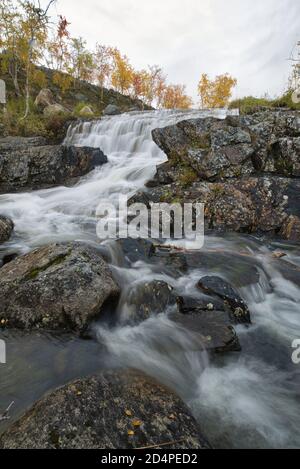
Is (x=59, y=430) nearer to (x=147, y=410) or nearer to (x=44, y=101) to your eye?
(x=147, y=410)

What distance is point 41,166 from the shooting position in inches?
435

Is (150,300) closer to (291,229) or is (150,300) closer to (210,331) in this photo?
(210,331)

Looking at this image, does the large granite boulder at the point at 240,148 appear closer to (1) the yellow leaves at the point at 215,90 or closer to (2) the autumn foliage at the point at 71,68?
(2) the autumn foliage at the point at 71,68

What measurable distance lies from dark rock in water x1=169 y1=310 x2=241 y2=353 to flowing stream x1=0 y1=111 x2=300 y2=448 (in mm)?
81

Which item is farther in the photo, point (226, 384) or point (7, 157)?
point (7, 157)

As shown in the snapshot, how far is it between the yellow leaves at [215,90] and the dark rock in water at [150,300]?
4995 cm

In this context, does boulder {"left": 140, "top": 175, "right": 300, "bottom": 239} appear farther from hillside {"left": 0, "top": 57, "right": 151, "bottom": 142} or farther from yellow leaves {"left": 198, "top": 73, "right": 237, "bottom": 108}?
yellow leaves {"left": 198, "top": 73, "right": 237, "bottom": 108}

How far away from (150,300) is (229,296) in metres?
1.11

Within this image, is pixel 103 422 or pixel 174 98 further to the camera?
pixel 174 98

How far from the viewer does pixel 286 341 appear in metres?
4.17

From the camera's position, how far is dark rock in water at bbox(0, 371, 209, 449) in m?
2.19

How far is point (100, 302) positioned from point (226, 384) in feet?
5.91

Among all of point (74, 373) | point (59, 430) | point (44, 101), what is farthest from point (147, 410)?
point (44, 101)

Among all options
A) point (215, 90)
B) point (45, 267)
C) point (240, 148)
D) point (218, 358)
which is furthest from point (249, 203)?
point (215, 90)
